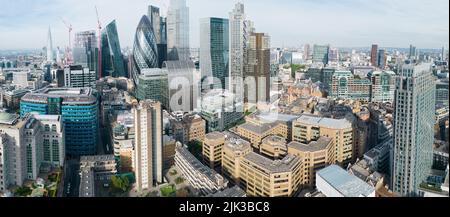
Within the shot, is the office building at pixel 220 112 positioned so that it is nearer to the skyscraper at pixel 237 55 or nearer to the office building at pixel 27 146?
the skyscraper at pixel 237 55

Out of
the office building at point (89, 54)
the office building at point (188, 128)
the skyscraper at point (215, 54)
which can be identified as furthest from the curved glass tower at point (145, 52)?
the office building at point (188, 128)

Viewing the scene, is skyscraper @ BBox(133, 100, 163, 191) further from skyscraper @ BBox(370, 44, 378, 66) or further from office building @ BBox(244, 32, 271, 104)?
skyscraper @ BBox(370, 44, 378, 66)

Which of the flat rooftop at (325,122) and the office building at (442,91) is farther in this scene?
the flat rooftop at (325,122)

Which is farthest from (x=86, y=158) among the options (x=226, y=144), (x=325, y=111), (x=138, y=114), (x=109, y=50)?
(x=109, y=50)

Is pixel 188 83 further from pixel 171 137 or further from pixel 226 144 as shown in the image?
pixel 226 144

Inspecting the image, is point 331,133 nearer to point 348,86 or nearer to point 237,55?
point 237,55
